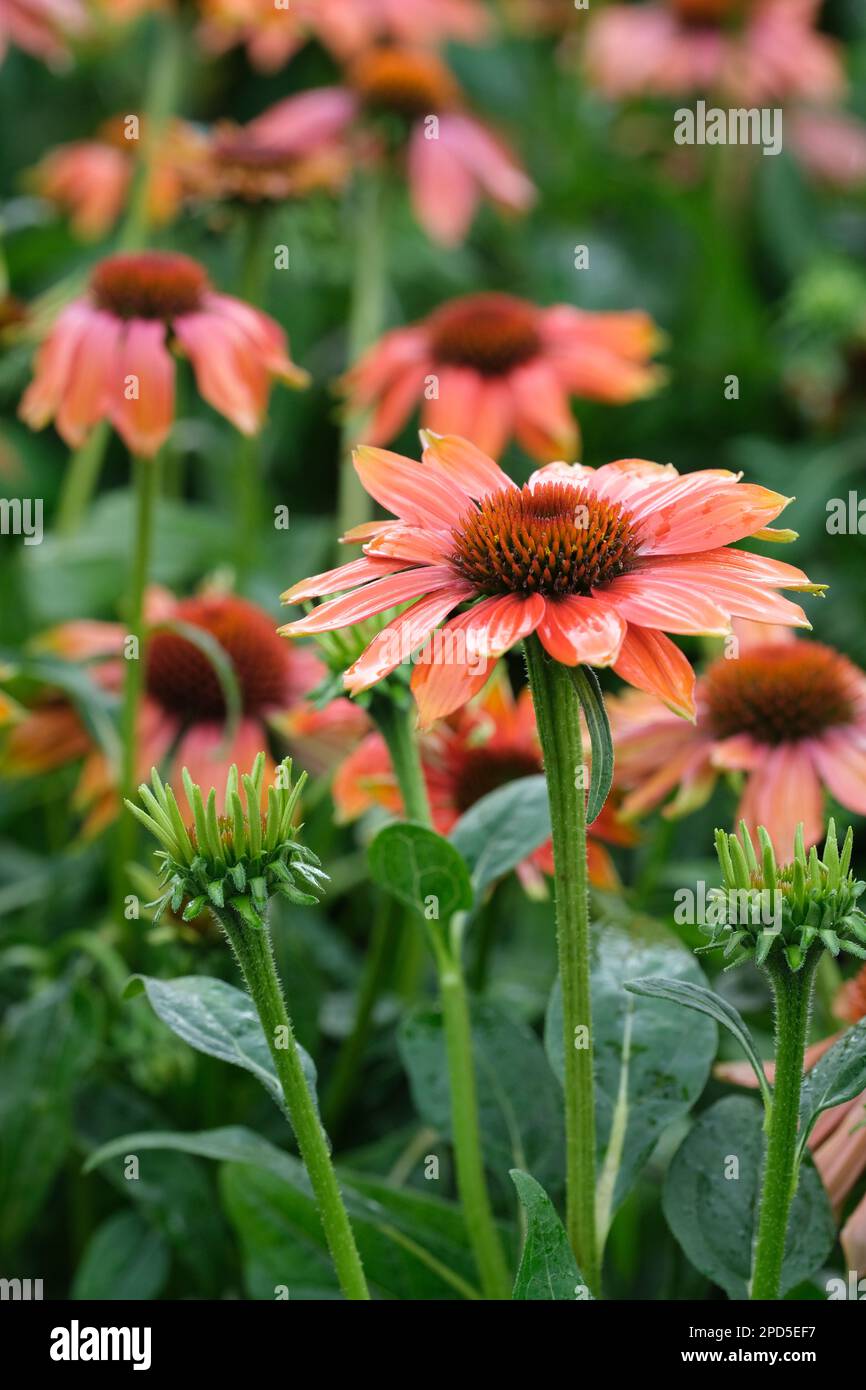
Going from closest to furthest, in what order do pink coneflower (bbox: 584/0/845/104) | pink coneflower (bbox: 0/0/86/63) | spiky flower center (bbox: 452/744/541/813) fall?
1. spiky flower center (bbox: 452/744/541/813)
2. pink coneflower (bbox: 0/0/86/63)
3. pink coneflower (bbox: 584/0/845/104)

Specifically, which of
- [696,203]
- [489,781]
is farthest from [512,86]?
[489,781]

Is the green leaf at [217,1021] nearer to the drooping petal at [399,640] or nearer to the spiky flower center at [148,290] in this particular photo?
the drooping petal at [399,640]

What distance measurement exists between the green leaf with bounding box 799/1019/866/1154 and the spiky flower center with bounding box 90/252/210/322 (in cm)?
60

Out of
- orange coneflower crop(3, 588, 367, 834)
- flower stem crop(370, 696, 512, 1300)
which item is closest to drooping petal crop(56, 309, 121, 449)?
orange coneflower crop(3, 588, 367, 834)

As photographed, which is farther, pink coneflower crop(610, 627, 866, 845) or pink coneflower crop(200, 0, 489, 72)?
pink coneflower crop(200, 0, 489, 72)

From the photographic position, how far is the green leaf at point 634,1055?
657 mm

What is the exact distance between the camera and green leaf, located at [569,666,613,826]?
55 centimetres

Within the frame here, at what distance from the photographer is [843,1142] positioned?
69 centimetres

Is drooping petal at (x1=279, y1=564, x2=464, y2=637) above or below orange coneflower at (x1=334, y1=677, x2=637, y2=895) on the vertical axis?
above

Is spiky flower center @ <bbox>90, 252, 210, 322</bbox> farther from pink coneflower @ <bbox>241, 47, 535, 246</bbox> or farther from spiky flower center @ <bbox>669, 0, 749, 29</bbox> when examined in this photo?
spiky flower center @ <bbox>669, 0, 749, 29</bbox>

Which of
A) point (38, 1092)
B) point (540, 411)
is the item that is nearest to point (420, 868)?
point (38, 1092)

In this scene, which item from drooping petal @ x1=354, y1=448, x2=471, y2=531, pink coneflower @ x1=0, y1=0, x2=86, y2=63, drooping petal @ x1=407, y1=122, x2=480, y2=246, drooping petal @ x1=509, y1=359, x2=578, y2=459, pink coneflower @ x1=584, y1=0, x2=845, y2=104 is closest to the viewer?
drooping petal @ x1=354, y1=448, x2=471, y2=531

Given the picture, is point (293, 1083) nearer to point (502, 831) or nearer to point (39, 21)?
point (502, 831)
